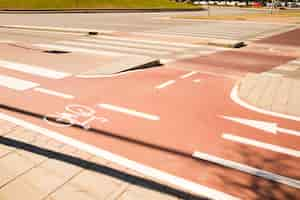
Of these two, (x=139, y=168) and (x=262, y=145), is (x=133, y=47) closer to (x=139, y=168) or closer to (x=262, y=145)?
(x=262, y=145)

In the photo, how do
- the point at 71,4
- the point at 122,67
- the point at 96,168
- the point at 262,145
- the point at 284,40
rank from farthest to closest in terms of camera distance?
the point at 71,4, the point at 284,40, the point at 122,67, the point at 262,145, the point at 96,168

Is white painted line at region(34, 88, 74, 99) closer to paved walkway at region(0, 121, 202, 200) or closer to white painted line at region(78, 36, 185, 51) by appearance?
paved walkway at region(0, 121, 202, 200)

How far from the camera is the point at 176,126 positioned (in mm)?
6652

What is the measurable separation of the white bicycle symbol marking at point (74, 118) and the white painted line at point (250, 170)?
2.65m

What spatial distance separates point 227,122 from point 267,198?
279cm

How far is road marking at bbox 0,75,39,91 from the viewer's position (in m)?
9.27

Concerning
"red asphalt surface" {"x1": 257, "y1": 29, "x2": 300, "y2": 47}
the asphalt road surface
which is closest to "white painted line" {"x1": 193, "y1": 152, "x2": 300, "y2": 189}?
the asphalt road surface

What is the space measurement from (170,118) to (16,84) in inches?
222

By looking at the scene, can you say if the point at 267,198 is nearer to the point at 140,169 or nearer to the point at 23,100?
the point at 140,169

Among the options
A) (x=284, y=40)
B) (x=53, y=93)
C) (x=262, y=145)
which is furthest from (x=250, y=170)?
(x=284, y=40)

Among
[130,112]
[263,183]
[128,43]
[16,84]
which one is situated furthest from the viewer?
[128,43]

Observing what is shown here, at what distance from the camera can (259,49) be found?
17.0m

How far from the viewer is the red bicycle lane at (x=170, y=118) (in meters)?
5.43

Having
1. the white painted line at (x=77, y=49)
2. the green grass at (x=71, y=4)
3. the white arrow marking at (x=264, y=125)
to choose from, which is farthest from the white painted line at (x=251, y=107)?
the green grass at (x=71, y=4)
